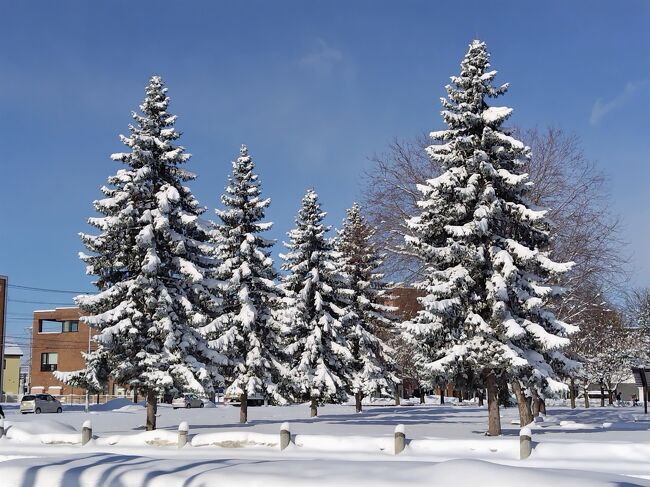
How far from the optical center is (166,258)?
1233 inches

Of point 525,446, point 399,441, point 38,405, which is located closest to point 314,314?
point 38,405

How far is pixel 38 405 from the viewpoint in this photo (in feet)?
169

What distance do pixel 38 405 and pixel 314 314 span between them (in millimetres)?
21433

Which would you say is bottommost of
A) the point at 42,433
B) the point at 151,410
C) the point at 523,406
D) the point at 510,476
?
the point at 42,433

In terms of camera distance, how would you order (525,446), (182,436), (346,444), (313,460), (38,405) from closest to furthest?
(313,460)
(525,446)
(346,444)
(182,436)
(38,405)

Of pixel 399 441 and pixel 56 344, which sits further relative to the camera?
pixel 56 344

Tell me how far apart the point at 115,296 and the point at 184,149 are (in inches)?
268

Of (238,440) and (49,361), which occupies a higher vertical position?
(49,361)

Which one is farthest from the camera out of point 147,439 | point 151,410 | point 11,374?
point 11,374

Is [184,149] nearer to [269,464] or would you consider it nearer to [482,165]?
[482,165]

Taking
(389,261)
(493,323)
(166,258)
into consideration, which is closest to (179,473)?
(493,323)

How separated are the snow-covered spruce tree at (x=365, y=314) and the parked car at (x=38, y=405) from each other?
21.1 meters

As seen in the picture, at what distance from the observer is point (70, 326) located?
85.9 metres

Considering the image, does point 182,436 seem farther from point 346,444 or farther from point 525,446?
point 525,446
